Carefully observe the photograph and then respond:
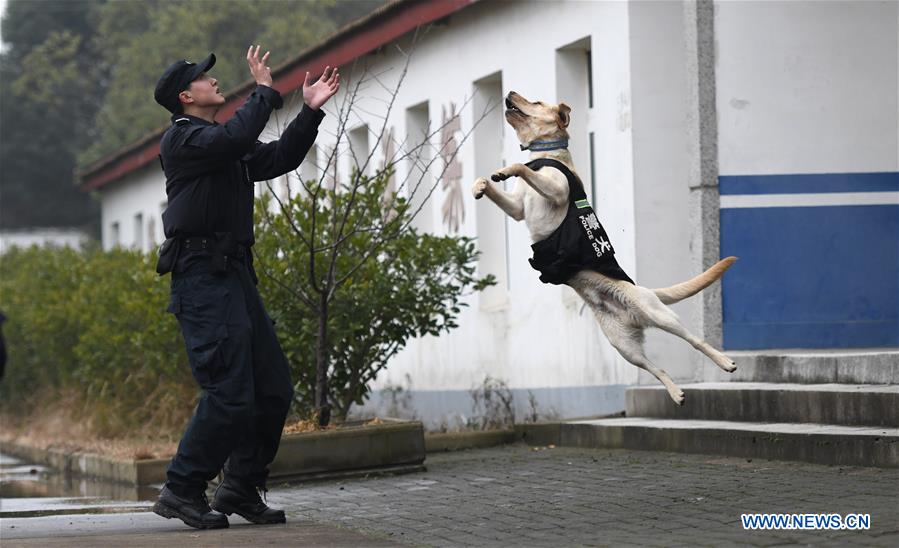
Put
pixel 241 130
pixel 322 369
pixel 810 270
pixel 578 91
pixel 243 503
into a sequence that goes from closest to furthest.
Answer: pixel 241 130 → pixel 243 503 → pixel 322 369 → pixel 810 270 → pixel 578 91

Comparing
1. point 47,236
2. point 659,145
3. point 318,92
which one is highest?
point 47,236

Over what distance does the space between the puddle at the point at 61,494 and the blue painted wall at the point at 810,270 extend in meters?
4.55

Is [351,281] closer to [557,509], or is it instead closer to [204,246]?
[204,246]

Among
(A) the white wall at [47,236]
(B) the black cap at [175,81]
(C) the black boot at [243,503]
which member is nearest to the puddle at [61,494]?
(C) the black boot at [243,503]

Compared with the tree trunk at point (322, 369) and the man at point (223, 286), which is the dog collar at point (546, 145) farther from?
the tree trunk at point (322, 369)

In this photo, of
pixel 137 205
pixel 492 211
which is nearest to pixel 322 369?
pixel 492 211

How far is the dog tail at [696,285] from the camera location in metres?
7.37

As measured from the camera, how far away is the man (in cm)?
779

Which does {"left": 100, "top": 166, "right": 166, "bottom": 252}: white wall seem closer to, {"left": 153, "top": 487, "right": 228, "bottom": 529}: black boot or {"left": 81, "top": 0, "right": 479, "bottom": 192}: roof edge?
{"left": 81, "top": 0, "right": 479, "bottom": 192}: roof edge

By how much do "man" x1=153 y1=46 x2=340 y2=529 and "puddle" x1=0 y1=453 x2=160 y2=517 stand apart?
191cm

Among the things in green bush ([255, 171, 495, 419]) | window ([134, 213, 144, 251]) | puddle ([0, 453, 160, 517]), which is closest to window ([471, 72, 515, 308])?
green bush ([255, 171, 495, 419])

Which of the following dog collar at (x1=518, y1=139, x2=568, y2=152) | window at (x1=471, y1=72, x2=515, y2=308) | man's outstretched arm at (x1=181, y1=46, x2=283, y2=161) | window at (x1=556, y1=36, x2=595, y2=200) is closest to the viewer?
dog collar at (x1=518, y1=139, x2=568, y2=152)

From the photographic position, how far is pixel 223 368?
25.6 feet

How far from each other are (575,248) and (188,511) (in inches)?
90.9
